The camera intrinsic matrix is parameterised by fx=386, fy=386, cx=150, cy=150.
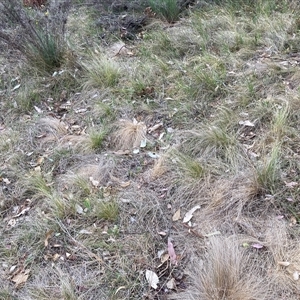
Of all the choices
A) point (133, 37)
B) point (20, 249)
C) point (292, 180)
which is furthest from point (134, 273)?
point (133, 37)

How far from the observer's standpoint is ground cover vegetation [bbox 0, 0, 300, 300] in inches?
85.4

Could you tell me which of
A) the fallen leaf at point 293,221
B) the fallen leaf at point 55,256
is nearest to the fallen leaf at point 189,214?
the fallen leaf at point 293,221

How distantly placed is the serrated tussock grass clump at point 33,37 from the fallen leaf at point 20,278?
102 inches

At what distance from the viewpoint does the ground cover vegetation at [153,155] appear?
85.4 inches

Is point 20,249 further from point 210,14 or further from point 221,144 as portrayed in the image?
→ point 210,14

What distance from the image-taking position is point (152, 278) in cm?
215

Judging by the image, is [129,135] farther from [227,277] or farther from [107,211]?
[227,277]

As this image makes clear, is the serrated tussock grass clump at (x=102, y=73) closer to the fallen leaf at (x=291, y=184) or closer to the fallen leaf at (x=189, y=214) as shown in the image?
the fallen leaf at (x=189, y=214)

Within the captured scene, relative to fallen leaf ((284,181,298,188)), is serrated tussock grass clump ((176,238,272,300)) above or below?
above

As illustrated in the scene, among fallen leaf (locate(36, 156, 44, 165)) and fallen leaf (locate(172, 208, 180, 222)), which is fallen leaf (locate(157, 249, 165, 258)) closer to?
fallen leaf (locate(172, 208, 180, 222))

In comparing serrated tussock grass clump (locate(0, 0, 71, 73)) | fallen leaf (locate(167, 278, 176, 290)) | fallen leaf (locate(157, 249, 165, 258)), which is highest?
serrated tussock grass clump (locate(0, 0, 71, 73))

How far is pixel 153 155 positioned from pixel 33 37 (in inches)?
87.4

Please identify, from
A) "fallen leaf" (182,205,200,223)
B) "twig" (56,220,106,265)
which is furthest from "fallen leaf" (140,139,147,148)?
"twig" (56,220,106,265)

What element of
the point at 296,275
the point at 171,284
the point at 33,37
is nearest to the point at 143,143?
the point at 171,284
